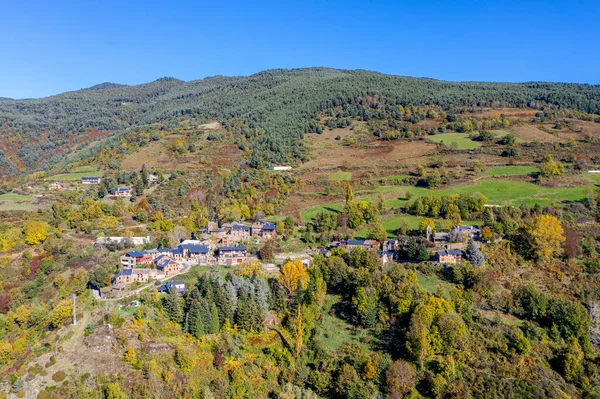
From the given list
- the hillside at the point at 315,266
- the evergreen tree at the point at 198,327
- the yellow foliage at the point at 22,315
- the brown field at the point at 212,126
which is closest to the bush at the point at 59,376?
the hillside at the point at 315,266

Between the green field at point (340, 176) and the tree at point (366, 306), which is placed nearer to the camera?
the tree at point (366, 306)

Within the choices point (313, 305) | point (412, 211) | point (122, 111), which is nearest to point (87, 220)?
point (313, 305)

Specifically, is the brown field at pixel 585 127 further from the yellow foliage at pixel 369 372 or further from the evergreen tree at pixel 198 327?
the evergreen tree at pixel 198 327

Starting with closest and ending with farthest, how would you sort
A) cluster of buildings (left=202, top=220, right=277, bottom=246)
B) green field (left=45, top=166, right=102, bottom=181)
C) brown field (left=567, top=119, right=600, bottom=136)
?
1. cluster of buildings (left=202, top=220, right=277, bottom=246)
2. green field (left=45, top=166, right=102, bottom=181)
3. brown field (left=567, top=119, right=600, bottom=136)

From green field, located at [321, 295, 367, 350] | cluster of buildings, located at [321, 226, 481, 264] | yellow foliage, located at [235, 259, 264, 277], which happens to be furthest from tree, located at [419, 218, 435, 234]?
yellow foliage, located at [235, 259, 264, 277]

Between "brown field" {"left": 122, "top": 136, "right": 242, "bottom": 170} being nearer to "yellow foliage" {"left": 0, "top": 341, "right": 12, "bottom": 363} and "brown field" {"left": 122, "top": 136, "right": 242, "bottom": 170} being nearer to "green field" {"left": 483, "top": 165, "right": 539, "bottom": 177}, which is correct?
"green field" {"left": 483, "top": 165, "right": 539, "bottom": 177}

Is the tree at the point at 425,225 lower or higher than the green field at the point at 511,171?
lower
